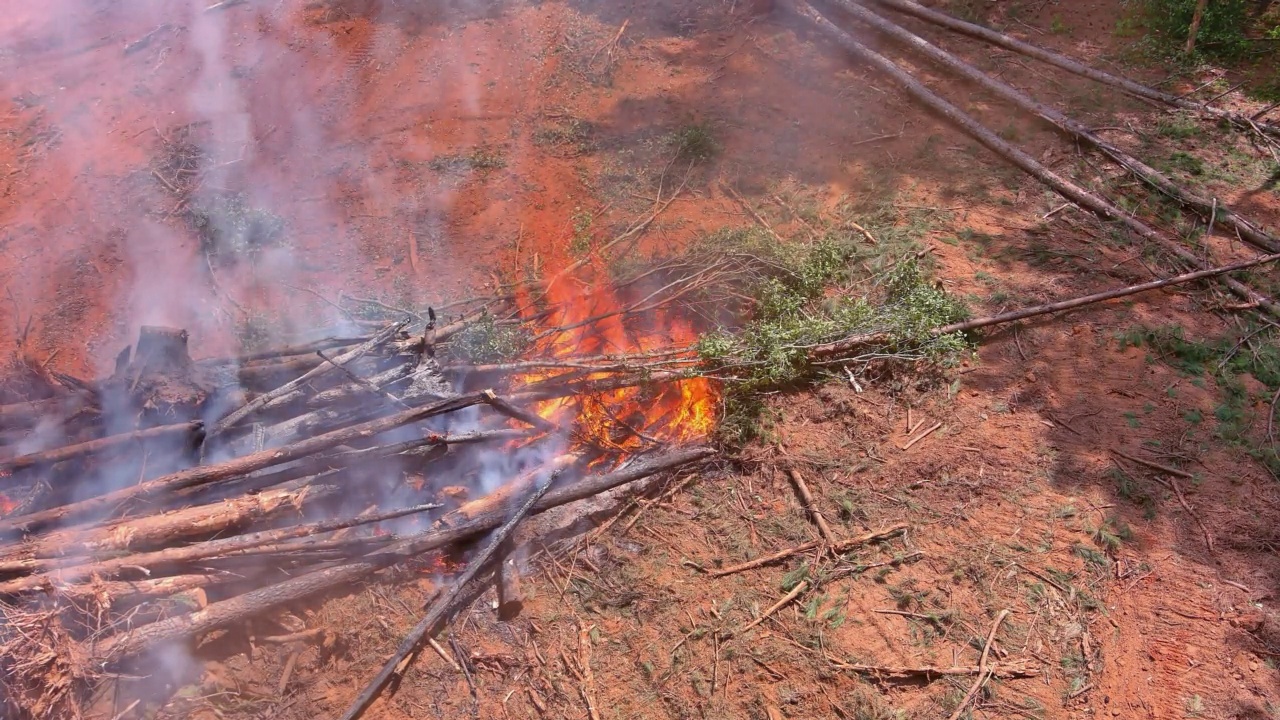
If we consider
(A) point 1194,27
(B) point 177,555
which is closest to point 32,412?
(B) point 177,555

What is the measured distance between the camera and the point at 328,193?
9078 mm

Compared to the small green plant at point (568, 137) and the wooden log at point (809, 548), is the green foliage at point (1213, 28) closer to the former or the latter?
the small green plant at point (568, 137)

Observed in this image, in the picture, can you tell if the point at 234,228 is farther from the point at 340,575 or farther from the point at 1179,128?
the point at 1179,128

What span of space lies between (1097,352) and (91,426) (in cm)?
948

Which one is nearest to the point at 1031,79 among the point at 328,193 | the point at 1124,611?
the point at 1124,611

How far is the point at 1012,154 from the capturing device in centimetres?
884

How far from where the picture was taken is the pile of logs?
4777 mm

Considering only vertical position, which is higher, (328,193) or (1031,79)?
(1031,79)

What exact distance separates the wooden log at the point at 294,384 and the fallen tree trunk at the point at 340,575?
1567 millimetres

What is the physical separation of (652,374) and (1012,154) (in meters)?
6.01

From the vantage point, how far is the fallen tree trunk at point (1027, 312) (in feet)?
22.1

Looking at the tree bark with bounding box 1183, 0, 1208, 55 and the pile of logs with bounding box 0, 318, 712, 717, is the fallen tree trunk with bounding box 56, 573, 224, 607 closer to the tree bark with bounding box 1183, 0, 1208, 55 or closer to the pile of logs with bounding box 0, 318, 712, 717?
the pile of logs with bounding box 0, 318, 712, 717

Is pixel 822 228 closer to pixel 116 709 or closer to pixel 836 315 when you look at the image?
pixel 836 315

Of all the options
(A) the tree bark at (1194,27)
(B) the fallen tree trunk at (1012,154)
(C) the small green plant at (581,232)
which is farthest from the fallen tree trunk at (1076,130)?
(C) the small green plant at (581,232)
